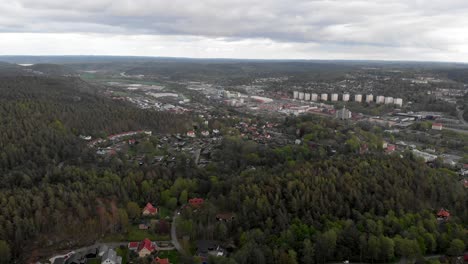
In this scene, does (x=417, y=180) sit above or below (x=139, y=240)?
above

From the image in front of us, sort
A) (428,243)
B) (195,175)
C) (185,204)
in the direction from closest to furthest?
(428,243) < (185,204) < (195,175)

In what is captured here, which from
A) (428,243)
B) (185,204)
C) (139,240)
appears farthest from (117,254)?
(428,243)

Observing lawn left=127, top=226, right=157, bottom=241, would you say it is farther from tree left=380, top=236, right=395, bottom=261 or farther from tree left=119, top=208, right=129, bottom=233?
tree left=380, top=236, right=395, bottom=261

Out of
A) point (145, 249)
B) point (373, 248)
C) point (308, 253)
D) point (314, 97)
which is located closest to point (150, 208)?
point (145, 249)

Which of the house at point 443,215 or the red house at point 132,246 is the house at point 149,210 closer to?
the red house at point 132,246

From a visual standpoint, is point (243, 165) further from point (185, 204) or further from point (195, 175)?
A: point (185, 204)
